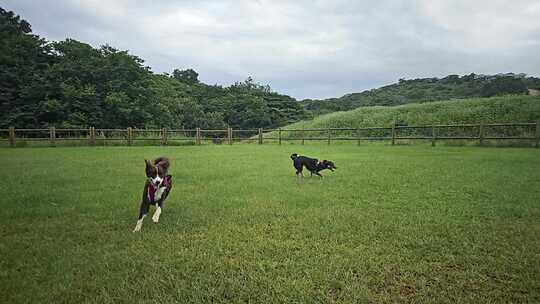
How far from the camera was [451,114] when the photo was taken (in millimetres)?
23891

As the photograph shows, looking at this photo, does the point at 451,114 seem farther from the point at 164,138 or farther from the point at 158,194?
the point at 158,194

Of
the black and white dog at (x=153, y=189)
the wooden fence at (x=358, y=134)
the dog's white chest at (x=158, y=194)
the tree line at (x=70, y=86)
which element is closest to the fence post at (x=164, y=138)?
the wooden fence at (x=358, y=134)

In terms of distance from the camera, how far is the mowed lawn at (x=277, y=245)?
2.18 meters

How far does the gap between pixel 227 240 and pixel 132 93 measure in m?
33.9

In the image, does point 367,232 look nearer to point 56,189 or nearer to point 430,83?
point 56,189

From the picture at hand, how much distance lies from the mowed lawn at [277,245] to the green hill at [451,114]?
1941cm

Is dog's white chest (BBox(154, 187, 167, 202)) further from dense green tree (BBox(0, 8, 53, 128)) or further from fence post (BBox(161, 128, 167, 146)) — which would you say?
dense green tree (BBox(0, 8, 53, 128))

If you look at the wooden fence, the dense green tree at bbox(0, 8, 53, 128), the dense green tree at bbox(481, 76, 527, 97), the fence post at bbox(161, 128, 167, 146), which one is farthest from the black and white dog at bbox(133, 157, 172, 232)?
the dense green tree at bbox(481, 76, 527, 97)

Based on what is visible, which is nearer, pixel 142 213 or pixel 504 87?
pixel 142 213

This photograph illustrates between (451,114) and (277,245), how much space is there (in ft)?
83.8

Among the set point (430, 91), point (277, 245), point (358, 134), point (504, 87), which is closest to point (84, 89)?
point (358, 134)

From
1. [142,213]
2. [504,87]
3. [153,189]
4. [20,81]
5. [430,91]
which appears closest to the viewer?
[142,213]

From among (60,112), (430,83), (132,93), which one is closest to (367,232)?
(60,112)

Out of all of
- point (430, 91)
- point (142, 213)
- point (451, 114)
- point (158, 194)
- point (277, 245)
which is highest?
point (430, 91)
